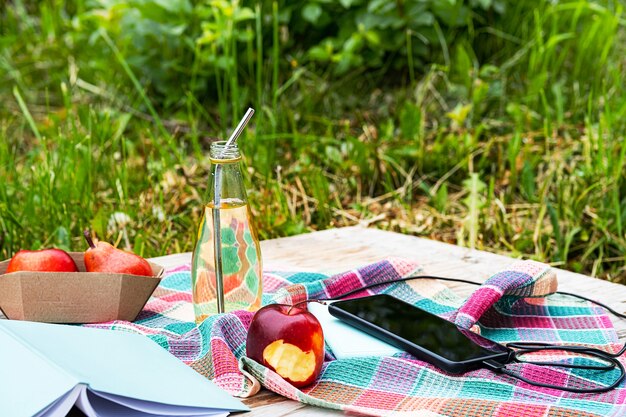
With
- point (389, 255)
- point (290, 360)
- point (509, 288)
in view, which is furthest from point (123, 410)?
point (389, 255)

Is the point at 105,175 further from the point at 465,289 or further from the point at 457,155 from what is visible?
the point at 465,289

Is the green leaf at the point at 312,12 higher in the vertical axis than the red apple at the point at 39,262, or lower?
higher

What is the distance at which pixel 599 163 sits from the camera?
2670mm

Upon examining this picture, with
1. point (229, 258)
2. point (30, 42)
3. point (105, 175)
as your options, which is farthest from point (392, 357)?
point (30, 42)

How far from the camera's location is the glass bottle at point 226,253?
1451mm

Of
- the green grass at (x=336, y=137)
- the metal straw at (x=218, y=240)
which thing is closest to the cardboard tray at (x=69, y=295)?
the metal straw at (x=218, y=240)

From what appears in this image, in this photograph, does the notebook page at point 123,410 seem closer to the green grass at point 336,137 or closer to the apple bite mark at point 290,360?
the apple bite mark at point 290,360

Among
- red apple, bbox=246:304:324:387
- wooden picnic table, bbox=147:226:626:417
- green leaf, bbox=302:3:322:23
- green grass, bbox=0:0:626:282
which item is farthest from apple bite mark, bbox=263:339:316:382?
green leaf, bbox=302:3:322:23

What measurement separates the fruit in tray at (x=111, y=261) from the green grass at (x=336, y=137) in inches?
31.3

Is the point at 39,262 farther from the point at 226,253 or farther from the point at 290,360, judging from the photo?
the point at 290,360

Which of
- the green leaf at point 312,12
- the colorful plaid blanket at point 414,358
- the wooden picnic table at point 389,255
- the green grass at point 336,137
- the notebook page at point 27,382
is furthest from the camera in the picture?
the green leaf at point 312,12

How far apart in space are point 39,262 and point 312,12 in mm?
2296

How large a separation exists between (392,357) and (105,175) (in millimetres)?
1817

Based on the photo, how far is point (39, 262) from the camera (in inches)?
58.6
